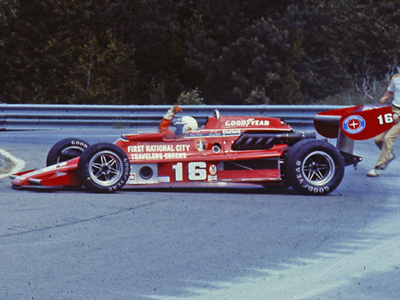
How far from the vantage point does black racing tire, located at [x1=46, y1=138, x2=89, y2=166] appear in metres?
11.4

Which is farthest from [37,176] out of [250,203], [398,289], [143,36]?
[143,36]

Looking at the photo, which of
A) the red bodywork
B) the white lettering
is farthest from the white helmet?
the white lettering

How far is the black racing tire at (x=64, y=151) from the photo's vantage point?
11422 millimetres

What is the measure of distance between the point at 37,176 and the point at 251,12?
26.2 metres

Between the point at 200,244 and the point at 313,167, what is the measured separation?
3300 mm

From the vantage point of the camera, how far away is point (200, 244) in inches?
307

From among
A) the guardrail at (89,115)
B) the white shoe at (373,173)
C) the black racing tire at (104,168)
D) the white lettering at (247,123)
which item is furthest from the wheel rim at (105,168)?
the guardrail at (89,115)

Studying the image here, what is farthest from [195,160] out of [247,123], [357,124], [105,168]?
[357,124]

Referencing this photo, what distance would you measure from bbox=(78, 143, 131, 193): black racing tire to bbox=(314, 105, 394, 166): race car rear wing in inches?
111

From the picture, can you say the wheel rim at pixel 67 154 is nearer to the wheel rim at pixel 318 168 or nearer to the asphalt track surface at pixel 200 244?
the asphalt track surface at pixel 200 244

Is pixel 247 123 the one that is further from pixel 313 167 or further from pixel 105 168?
pixel 105 168

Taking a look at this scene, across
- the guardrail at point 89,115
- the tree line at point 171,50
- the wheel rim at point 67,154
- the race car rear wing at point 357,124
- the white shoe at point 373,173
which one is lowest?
the white shoe at point 373,173

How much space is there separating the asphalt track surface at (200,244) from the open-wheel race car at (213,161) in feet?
0.61

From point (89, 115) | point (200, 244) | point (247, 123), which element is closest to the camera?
point (200, 244)
